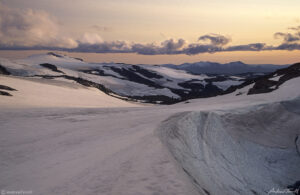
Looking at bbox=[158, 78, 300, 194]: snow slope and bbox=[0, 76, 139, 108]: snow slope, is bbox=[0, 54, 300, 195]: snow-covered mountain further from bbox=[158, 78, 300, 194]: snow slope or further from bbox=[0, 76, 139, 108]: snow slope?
bbox=[0, 76, 139, 108]: snow slope

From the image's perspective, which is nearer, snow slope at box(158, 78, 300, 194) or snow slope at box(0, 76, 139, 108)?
snow slope at box(158, 78, 300, 194)

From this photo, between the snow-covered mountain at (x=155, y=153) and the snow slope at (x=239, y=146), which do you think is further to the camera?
the snow slope at (x=239, y=146)

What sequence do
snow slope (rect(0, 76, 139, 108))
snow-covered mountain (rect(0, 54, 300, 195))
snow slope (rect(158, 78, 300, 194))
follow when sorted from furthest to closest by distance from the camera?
snow slope (rect(0, 76, 139, 108)), snow slope (rect(158, 78, 300, 194)), snow-covered mountain (rect(0, 54, 300, 195))

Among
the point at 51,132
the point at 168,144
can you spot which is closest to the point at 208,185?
the point at 168,144

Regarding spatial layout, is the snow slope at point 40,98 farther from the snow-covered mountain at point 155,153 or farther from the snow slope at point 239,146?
the snow slope at point 239,146

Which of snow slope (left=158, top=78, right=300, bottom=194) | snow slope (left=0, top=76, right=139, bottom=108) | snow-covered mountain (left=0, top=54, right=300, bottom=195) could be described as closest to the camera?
snow-covered mountain (left=0, top=54, right=300, bottom=195)

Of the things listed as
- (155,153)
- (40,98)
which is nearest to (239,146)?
(155,153)

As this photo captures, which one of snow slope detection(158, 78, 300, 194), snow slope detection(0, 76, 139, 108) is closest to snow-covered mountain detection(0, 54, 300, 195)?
snow slope detection(158, 78, 300, 194)

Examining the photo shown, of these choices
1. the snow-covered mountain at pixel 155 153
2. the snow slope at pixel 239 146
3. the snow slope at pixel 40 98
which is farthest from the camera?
the snow slope at pixel 40 98

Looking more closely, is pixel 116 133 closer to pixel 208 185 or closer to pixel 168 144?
pixel 168 144

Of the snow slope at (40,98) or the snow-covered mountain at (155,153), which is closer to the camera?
the snow-covered mountain at (155,153)

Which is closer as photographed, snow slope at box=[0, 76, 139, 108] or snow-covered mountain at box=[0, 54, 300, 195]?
snow-covered mountain at box=[0, 54, 300, 195]

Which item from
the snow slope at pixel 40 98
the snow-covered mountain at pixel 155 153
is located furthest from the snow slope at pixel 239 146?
the snow slope at pixel 40 98

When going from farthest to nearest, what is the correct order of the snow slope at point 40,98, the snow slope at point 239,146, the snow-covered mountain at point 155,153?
the snow slope at point 40,98 → the snow slope at point 239,146 → the snow-covered mountain at point 155,153
